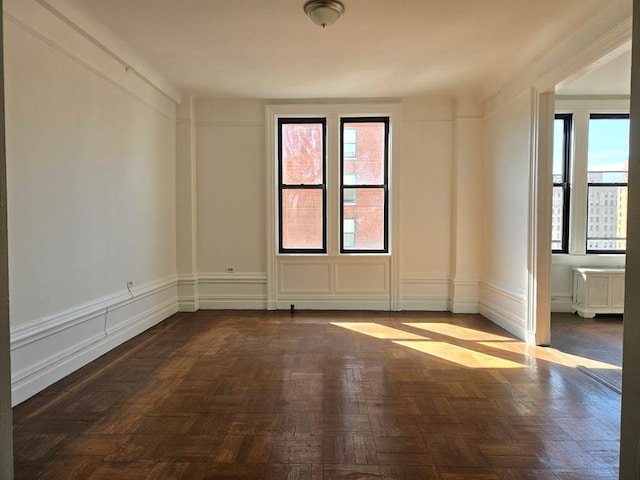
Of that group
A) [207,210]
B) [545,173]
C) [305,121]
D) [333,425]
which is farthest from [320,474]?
[305,121]

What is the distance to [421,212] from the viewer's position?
5.72 m

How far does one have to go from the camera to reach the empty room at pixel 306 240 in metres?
2.33

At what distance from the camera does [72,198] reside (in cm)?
339

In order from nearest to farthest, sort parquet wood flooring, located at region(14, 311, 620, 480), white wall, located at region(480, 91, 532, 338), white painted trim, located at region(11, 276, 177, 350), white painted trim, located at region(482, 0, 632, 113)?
parquet wood flooring, located at region(14, 311, 620, 480), white painted trim, located at region(11, 276, 177, 350), white painted trim, located at region(482, 0, 632, 113), white wall, located at region(480, 91, 532, 338)

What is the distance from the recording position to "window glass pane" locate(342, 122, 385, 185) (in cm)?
586

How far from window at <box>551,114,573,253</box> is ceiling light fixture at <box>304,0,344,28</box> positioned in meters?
3.98

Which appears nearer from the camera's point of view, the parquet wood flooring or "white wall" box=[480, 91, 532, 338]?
the parquet wood flooring

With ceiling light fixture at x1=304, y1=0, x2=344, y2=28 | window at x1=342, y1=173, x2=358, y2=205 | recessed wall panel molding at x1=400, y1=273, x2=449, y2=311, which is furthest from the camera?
window at x1=342, y1=173, x2=358, y2=205

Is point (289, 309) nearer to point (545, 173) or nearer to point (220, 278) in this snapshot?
point (220, 278)

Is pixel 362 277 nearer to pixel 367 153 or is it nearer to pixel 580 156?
pixel 367 153

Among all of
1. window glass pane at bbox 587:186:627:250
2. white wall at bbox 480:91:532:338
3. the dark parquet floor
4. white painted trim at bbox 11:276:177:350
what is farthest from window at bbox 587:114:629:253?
white painted trim at bbox 11:276:177:350

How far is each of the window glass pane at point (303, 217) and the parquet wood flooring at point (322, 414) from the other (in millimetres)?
2005

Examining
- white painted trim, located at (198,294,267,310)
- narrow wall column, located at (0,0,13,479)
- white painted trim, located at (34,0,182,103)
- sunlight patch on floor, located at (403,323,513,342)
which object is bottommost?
sunlight patch on floor, located at (403,323,513,342)

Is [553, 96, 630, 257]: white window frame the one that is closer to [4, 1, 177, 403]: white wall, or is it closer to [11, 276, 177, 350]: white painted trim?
[4, 1, 177, 403]: white wall
